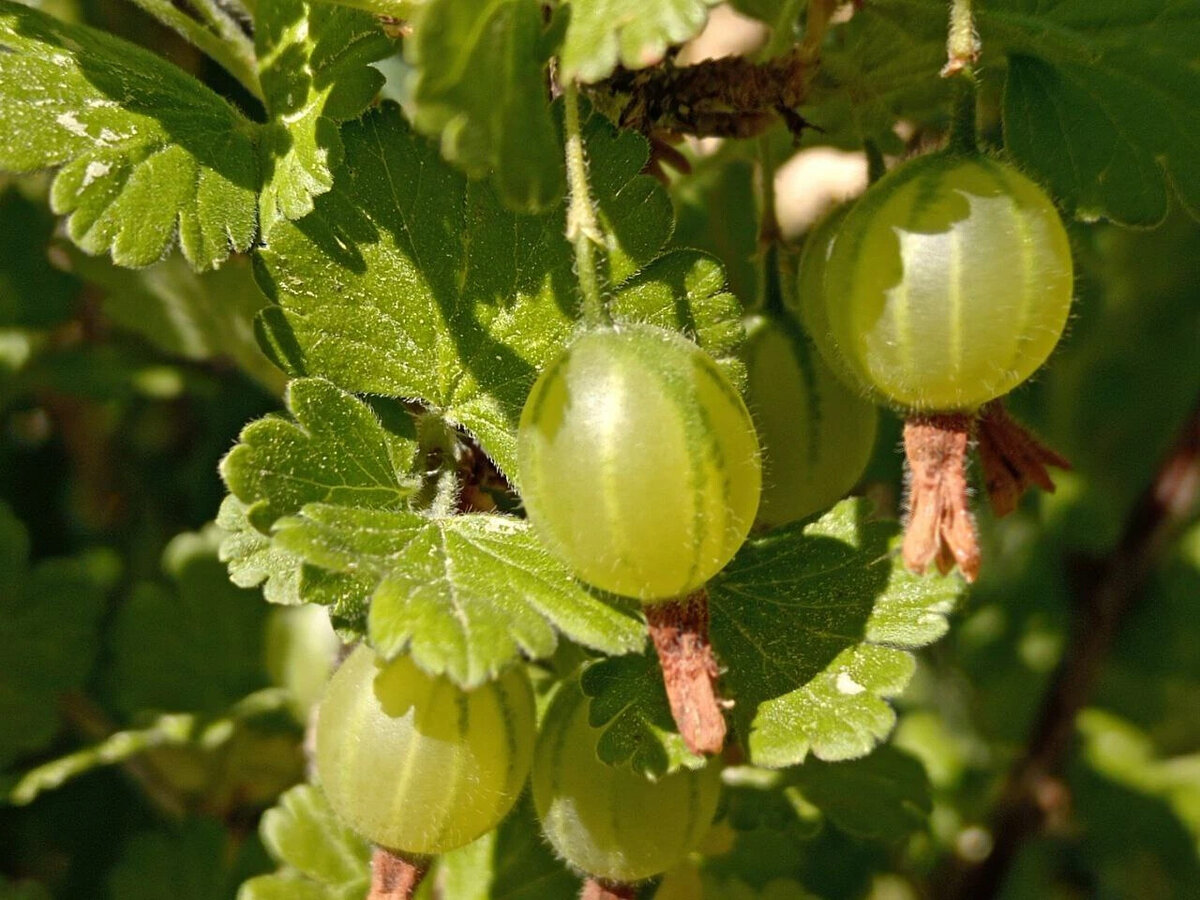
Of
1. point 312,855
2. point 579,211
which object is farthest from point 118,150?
point 312,855

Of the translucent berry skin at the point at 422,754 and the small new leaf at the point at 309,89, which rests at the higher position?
the small new leaf at the point at 309,89

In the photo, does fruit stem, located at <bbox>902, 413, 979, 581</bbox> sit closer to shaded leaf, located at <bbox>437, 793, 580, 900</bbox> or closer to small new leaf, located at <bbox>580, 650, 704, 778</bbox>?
small new leaf, located at <bbox>580, 650, 704, 778</bbox>

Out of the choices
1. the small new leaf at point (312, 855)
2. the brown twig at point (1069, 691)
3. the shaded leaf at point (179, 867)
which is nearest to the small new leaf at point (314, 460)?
the small new leaf at point (312, 855)

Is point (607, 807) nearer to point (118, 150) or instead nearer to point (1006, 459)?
point (1006, 459)

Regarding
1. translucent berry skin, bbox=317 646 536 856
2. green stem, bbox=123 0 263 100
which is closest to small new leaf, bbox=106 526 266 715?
green stem, bbox=123 0 263 100

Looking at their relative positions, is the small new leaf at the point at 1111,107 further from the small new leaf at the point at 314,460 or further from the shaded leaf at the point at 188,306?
the shaded leaf at the point at 188,306
